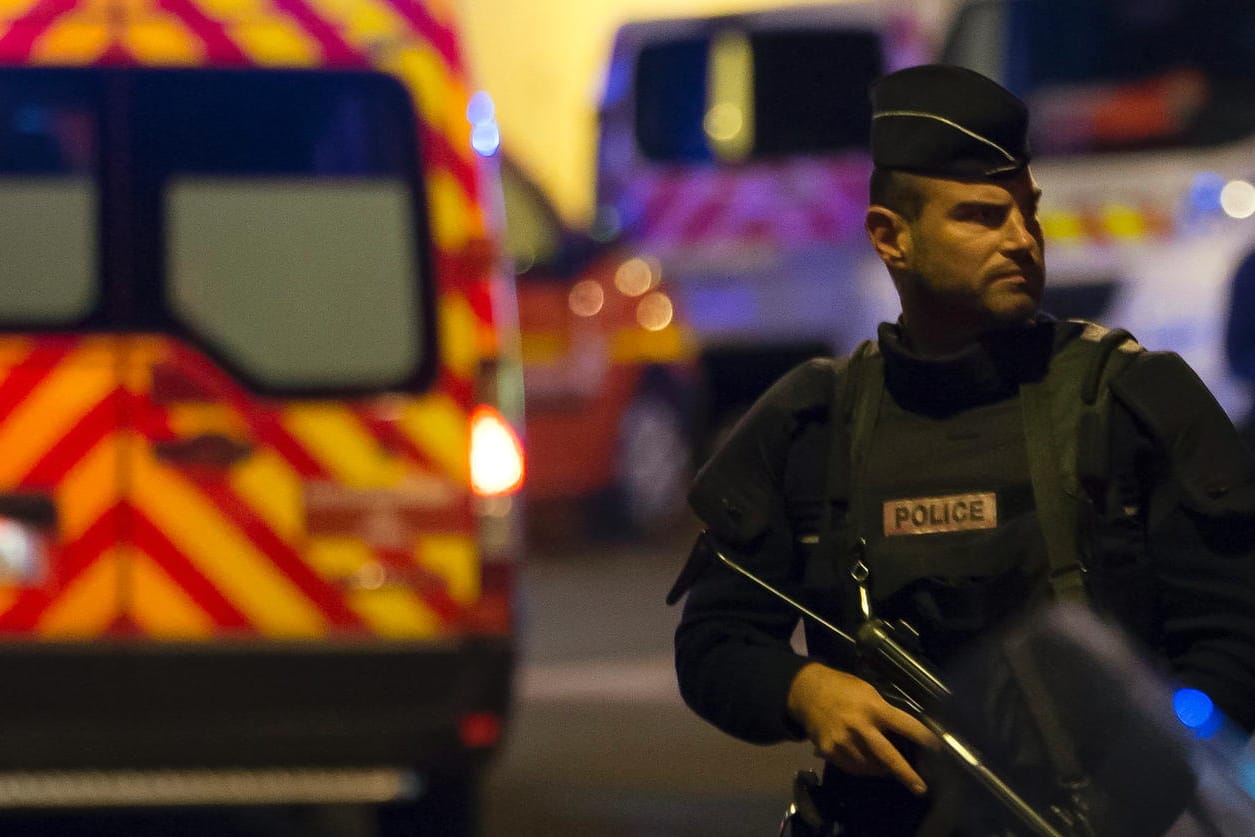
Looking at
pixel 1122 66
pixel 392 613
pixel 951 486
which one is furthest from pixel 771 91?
pixel 951 486

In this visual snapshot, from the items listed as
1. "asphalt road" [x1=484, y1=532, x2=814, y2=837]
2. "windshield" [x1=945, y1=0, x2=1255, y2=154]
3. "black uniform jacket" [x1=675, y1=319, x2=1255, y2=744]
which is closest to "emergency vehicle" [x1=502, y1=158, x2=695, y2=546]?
"asphalt road" [x1=484, y1=532, x2=814, y2=837]

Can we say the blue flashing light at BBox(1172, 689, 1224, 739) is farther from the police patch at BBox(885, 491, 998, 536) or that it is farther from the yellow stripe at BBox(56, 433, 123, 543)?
the yellow stripe at BBox(56, 433, 123, 543)

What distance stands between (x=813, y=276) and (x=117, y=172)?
646cm

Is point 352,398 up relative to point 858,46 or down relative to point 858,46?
down

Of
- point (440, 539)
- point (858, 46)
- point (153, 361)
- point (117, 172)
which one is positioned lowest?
point (440, 539)

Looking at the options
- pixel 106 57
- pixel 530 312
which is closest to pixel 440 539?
pixel 106 57

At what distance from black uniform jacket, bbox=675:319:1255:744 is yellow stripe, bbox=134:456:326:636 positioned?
2.66 m

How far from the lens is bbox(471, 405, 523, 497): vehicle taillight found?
5.26m

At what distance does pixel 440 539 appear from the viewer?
205 inches

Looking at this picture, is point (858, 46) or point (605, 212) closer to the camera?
point (858, 46)

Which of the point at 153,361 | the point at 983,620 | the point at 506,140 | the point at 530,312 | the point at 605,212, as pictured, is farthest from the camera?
the point at 506,140

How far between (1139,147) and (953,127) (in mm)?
7185

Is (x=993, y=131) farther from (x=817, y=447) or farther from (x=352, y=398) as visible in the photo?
(x=352, y=398)

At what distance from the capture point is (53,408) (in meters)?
5.14
